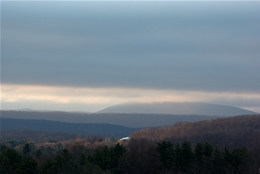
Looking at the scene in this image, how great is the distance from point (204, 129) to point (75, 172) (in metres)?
94.3

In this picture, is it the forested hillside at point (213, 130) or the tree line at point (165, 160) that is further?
the forested hillside at point (213, 130)

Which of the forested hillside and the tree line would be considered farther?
the forested hillside

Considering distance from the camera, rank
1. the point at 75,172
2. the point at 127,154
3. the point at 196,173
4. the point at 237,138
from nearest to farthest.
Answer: the point at 75,172 → the point at 196,173 → the point at 127,154 → the point at 237,138

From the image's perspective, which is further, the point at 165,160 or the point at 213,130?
the point at 213,130

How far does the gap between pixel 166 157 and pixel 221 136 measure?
58119 mm

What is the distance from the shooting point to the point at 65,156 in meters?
36.4

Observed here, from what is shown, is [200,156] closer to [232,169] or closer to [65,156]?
[232,169]

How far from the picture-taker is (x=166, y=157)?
139 feet

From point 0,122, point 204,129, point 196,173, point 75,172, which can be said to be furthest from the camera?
point 0,122

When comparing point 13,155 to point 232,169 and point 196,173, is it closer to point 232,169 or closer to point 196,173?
point 196,173

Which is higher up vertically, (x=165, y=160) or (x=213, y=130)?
(x=213, y=130)

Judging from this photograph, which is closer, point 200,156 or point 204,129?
point 200,156

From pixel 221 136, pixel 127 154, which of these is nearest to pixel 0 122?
pixel 221 136

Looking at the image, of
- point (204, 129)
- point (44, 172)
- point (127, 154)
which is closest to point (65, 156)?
point (44, 172)
